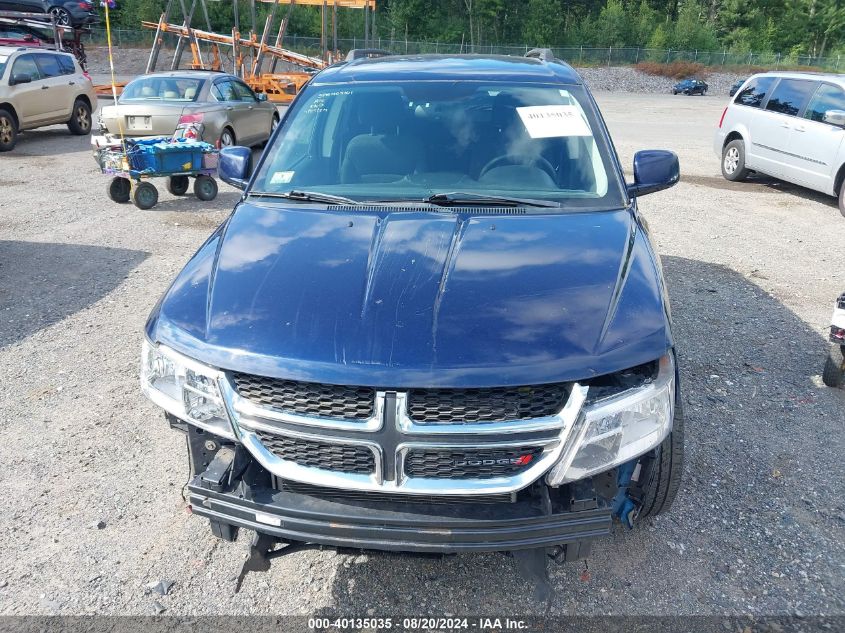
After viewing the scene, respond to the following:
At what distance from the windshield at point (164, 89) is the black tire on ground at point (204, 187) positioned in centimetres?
256

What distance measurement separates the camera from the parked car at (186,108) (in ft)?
36.7

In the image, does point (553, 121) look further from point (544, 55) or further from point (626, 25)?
point (626, 25)

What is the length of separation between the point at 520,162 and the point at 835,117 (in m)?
8.28

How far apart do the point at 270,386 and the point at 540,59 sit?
3189mm

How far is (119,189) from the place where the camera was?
9.70m

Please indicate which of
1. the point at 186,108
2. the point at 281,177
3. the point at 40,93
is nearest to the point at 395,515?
the point at 281,177

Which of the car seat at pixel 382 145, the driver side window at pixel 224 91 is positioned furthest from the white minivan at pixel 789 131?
the driver side window at pixel 224 91

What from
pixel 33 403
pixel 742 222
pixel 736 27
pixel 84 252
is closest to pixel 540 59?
pixel 33 403

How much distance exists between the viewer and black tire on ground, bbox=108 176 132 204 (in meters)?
9.66

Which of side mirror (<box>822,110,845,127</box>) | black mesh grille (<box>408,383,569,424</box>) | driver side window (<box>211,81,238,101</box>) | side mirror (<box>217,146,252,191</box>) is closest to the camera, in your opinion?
black mesh grille (<box>408,383,569,424</box>)

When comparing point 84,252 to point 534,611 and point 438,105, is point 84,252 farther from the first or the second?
point 534,611

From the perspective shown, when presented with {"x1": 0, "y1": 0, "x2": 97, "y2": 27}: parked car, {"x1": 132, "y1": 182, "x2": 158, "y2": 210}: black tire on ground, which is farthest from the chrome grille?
{"x1": 0, "y1": 0, "x2": 97, "y2": 27}: parked car

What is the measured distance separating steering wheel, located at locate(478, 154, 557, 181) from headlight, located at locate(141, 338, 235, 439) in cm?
182

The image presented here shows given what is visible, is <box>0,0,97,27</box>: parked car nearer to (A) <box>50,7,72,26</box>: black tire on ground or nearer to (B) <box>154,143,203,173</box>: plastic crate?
(A) <box>50,7,72,26</box>: black tire on ground
